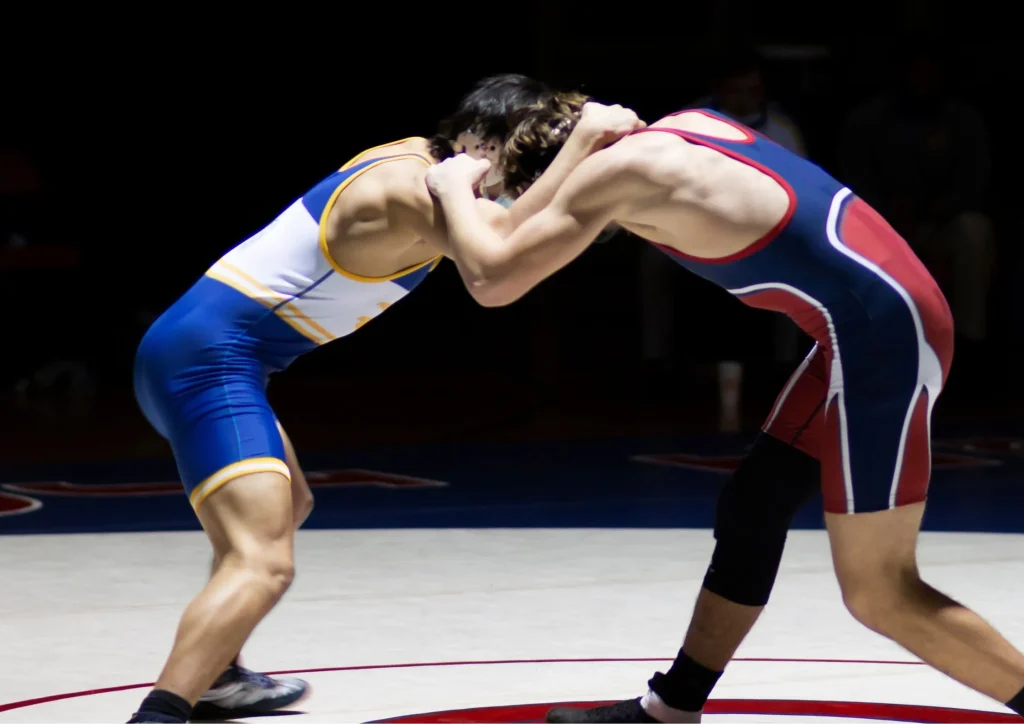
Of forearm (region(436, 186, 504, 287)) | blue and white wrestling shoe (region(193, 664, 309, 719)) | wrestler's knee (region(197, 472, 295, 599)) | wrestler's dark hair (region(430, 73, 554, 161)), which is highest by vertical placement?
wrestler's dark hair (region(430, 73, 554, 161))

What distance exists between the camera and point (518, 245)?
292 centimetres

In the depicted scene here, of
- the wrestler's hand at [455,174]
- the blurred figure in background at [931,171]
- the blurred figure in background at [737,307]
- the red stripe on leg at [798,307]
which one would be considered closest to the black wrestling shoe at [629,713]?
the red stripe on leg at [798,307]

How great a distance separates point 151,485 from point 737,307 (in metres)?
3.67

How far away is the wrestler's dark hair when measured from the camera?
3254 millimetres

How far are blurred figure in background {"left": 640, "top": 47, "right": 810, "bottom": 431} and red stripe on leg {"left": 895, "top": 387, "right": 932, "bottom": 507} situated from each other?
4.33 m

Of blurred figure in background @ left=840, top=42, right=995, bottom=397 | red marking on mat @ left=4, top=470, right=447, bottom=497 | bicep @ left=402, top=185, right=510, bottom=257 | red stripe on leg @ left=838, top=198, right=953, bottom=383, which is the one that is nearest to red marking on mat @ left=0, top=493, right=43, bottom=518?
red marking on mat @ left=4, top=470, right=447, bottom=497

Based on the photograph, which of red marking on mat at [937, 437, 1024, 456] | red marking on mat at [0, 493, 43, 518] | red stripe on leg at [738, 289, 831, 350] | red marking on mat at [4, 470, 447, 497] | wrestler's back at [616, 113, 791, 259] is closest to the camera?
wrestler's back at [616, 113, 791, 259]

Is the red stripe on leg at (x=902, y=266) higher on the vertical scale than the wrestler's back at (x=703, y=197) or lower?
lower

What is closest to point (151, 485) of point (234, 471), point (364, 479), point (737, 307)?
point (364, 479)

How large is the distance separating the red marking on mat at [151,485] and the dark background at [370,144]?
3.34 feet

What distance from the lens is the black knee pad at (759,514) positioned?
322 cm

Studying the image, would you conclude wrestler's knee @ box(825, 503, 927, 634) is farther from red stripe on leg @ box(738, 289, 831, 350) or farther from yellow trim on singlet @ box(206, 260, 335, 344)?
yellow trim on singlet @ box(206, 260, 335, 344)

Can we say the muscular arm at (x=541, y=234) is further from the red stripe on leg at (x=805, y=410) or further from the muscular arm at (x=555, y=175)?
the red stripe on leg at (x=805, y=410)

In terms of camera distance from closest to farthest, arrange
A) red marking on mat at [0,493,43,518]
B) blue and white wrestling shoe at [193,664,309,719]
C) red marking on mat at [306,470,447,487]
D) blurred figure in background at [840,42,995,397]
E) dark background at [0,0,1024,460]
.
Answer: blue and white wrestling shoe at [193,664,309,719] → red marking on mat at [0,493,43,518] → red marking on mat at [306,470,447,487] → blurred figure in background at [840,42,995,397] → dark background at [0,0,1024,460]
